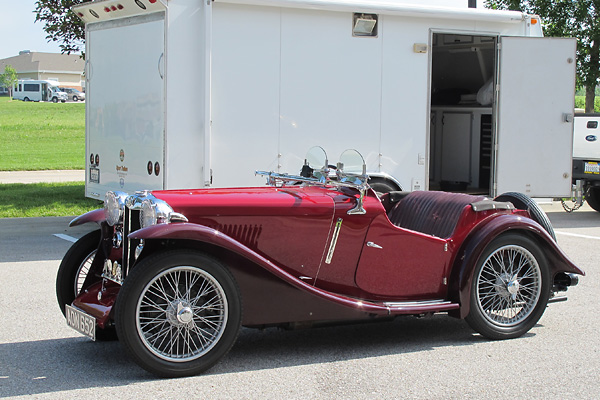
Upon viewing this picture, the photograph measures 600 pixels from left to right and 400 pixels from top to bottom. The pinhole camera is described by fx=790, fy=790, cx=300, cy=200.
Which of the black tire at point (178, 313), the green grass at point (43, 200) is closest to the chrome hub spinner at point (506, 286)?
the black tire at point (178, 313)

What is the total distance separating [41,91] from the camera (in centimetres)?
8156

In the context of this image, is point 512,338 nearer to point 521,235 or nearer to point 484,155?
point 521,235

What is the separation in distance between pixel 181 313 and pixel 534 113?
307 inches

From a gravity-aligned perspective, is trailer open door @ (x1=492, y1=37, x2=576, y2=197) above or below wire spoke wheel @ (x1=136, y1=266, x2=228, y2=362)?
above

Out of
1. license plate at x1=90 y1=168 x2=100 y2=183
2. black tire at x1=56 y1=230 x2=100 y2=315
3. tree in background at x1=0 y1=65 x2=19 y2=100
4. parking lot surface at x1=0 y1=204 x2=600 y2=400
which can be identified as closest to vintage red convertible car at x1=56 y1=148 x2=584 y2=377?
black tire at x1=56 y1=230 x2=100 y2=315

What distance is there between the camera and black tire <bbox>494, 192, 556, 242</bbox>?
6.36 metres

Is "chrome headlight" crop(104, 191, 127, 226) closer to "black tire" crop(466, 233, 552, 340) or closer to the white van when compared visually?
"black tire" crop(466, 233, 552, 340)

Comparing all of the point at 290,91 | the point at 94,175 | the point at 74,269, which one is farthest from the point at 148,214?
the point at 94,175

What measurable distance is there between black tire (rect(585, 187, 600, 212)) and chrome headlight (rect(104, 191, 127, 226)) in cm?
1106

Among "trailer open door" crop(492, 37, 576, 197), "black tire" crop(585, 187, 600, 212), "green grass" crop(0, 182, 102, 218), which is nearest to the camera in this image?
"trailer open door" crop(492, 37, 576, 197)

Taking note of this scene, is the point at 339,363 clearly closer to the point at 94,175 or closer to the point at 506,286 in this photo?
the point at 506,286

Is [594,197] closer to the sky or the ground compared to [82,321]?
closer to the sky

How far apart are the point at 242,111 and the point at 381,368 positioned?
200 inches

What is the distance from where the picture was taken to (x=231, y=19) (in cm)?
951
